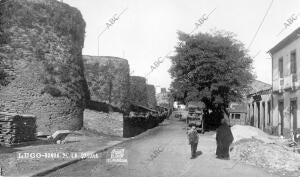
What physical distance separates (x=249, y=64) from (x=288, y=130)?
8899 mm

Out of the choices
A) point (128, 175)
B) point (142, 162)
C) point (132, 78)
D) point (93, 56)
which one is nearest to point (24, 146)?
point (142, 162)

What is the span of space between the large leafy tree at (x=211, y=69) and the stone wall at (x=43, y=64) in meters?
9.72

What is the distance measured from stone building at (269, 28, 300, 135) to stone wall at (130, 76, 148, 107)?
86.4 feet

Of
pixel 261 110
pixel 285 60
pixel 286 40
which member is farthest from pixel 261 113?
pixel 286 40

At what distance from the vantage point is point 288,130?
69.6 ft

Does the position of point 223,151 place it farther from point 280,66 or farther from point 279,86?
point 280,66

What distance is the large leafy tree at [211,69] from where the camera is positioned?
2702cm

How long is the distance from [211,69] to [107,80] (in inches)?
360

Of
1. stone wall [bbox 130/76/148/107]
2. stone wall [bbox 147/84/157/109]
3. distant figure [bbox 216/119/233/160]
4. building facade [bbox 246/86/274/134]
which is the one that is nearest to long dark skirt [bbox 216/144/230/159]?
distant figure [bbox 216/119/233/160]

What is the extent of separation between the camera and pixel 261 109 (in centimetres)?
2980

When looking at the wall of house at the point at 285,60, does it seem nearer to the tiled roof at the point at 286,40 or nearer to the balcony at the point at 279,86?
the balcony at the point at 279,86

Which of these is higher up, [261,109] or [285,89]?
[285,89]

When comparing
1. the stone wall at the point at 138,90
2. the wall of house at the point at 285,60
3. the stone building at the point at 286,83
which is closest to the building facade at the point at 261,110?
the stone building at the point at 286,83

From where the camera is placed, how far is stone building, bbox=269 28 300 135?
65.6ft
